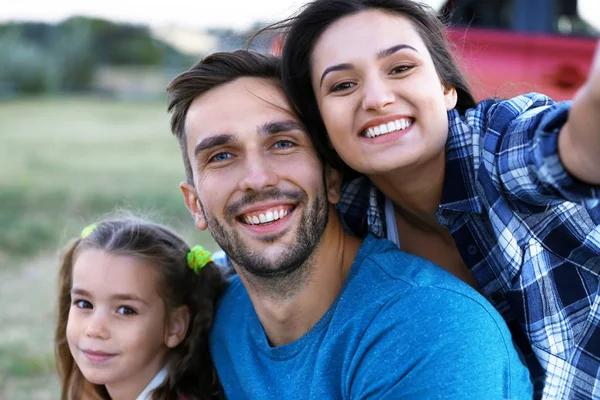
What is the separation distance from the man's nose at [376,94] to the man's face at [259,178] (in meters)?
0.28

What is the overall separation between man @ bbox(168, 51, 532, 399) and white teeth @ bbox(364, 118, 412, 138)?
250 mm

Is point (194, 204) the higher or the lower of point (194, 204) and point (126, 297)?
the higher

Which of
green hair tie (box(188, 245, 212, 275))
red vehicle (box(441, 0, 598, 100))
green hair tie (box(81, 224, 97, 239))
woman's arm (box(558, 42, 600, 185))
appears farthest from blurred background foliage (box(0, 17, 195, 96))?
woman's arm (box(558, 42, 600, 185))

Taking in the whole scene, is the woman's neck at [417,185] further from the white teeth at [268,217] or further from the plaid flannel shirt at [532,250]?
the white teeth at [268,217]

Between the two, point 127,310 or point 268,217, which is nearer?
point 268,217

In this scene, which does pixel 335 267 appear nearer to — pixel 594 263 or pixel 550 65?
pixel 594 263

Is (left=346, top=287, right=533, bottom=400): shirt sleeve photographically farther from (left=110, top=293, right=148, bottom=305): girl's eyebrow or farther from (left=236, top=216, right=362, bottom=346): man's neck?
(left=110, top=293, right=148, bottom=305): girl's eyebrow

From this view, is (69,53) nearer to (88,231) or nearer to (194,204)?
(88,231)

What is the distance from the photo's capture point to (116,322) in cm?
248

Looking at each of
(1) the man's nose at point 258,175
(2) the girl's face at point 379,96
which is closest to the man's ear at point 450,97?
(2) the girl's face at point 379,96

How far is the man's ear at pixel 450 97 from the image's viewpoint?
2275mm

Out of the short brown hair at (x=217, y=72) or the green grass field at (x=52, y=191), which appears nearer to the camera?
the short brown hair at (x=217, y=72)

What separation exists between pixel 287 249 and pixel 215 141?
0.41 m

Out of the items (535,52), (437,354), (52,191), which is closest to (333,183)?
(437,354)
